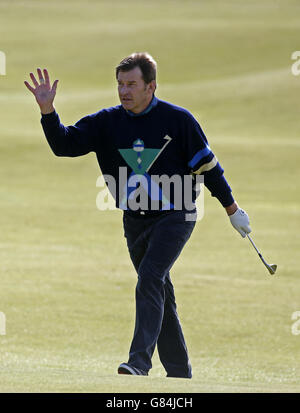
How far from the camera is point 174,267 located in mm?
14648

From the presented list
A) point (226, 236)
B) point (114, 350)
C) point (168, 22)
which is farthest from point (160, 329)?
point (168, 22)

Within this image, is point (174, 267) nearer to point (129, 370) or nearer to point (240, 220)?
point (240, 220)

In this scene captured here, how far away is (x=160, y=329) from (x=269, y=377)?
180cm

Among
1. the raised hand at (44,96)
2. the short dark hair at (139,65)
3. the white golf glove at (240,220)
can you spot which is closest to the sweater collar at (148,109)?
the short dark hair at (139,65)

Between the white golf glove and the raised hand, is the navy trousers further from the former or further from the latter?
the raised hand

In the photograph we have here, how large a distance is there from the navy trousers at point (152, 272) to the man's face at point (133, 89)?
0.79 meters

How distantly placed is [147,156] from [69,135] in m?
0.55

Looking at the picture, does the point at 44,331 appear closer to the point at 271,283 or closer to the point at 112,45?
the point at 271,283

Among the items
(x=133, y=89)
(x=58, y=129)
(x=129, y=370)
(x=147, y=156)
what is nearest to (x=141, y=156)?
(x=147, y=156)

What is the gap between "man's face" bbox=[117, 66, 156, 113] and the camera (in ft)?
22.2

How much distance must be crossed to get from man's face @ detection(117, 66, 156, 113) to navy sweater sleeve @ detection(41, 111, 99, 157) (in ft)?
0.92

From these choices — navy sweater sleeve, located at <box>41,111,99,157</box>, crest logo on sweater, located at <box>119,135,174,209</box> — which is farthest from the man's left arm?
navy sweater sleeve, located at <box>41,111,99,157</box>

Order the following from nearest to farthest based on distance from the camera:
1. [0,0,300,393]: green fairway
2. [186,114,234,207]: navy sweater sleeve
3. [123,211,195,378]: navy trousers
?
[123,211,195,378]: navy trousers, [186,114,234,207]: navy sweater sleeve, [0,0,300,393]: green fairway

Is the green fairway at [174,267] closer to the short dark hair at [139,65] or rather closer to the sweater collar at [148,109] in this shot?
the sweater collar at [148,109]
